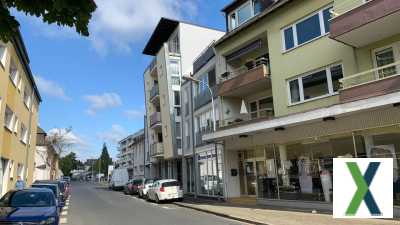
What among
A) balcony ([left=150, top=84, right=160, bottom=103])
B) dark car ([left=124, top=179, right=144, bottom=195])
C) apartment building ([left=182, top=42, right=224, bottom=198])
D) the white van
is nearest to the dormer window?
apartment building ([left=182, top=42, right=224, bottom=198])

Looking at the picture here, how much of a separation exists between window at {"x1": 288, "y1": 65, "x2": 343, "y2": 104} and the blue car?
1255cm

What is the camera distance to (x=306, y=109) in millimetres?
20000

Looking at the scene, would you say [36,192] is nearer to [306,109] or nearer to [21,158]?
[306,109]

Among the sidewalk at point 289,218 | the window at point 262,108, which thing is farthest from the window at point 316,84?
the sidewalk at point 289,218

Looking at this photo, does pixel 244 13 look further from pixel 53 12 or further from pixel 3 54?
pixel 53 12

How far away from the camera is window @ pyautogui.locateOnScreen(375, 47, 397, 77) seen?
16406 mm

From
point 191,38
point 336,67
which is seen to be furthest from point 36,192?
point 191,38

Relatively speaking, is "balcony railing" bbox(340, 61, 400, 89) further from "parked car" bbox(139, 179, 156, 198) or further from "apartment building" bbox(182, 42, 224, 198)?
"parked car" bbox(139, 179, 156, 198)

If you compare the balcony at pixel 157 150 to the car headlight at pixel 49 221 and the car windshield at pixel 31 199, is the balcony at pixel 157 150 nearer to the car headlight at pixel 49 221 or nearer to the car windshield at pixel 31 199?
the car windshield at pixel 31 199

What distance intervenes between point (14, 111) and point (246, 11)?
15653mm

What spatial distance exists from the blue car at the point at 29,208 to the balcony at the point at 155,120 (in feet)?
101

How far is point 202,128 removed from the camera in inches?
1265

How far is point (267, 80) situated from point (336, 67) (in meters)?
4.95

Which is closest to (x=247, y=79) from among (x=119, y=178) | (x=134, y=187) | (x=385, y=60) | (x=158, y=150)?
(x=385, y=60)
